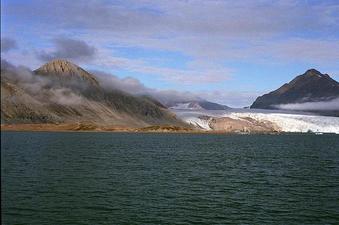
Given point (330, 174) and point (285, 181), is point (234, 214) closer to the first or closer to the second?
point (285, 181)

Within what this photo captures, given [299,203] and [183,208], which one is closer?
[183,208]

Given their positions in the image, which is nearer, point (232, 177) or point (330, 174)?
point (232, 177)

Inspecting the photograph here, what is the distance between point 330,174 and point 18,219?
204ft

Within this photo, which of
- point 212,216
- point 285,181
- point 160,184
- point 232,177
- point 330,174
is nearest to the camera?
point 212,216

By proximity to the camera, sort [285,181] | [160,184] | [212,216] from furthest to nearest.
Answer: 1. [285,181]
2. [160,184]
3. [212,216]

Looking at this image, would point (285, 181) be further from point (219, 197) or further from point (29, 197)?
point (29, 197)

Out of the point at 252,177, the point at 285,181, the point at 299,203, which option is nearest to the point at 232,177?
the point at 252,177

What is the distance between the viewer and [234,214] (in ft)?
144

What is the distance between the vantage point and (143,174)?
252 feet

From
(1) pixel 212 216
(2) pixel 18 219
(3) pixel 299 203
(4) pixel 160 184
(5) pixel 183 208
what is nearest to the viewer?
(2) pixel 18 219

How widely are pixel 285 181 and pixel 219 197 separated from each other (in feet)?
72.2

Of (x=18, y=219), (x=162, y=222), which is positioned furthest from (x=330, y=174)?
(x=18, y=219)

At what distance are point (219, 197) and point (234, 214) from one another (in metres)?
9.82

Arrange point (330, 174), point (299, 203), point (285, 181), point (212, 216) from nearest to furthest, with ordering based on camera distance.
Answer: point (212, 216), point (299, 203), point (285, 181), point (330, 174)
